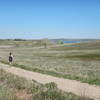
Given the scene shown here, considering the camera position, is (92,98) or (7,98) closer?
(7,98)

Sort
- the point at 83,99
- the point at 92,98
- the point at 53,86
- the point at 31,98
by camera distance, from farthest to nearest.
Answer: the point at 53,86 < the point at 92,98 < the point at 83,99 < the point at 31,98

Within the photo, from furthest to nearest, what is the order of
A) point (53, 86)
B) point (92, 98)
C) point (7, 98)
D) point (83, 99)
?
point (53, 86)
point (92, 98)
point (83, 99)
point (7, 98)

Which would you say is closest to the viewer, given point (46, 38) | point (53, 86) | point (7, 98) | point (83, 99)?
point (7, 98)

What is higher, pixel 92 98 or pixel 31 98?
pixel 31 98

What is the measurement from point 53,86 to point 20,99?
498cm

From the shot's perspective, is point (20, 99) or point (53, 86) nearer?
point (20, 99)

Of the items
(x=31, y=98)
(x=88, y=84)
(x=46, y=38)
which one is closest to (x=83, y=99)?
(x=31, y=98)

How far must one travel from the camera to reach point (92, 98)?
34.5ft

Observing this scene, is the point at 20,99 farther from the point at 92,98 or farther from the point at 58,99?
the point at 92,98

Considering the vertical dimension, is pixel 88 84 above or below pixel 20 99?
below

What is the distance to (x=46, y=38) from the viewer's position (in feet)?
514

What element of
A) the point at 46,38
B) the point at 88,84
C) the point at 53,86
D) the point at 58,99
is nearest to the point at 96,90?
the point at 88,84

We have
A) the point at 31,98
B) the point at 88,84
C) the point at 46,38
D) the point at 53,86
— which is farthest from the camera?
the point at 46,38

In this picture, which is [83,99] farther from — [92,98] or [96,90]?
[96,90]
